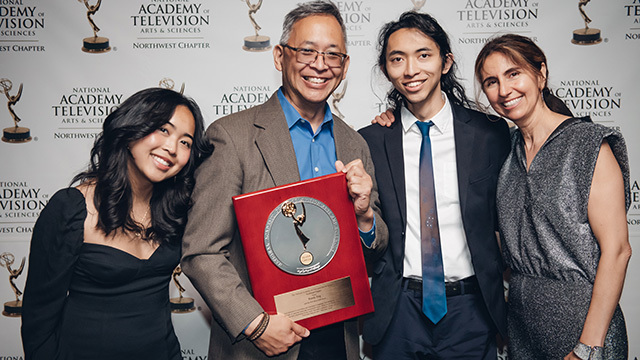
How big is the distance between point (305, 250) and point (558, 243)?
2.91 ft

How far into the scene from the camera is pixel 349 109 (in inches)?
90.1

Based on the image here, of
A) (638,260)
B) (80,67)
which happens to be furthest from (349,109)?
(638,260)

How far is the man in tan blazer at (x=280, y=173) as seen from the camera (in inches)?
51.0

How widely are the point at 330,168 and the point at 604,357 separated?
1139mm

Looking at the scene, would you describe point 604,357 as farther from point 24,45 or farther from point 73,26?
point 24,45

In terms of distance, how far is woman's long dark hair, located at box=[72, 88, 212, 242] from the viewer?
143 cm

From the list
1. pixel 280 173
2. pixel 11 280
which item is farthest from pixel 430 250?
pixel 11 280

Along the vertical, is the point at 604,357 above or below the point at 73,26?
below

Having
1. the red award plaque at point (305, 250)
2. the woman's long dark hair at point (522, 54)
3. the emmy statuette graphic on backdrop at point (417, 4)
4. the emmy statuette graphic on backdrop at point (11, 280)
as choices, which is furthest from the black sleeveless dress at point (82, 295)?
the emmy statuette graphic on backdrop at point (417, 4)

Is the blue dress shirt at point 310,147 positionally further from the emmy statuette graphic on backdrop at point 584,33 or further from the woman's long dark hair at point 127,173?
the emmy statuette graphic on backdrop at point 584,33

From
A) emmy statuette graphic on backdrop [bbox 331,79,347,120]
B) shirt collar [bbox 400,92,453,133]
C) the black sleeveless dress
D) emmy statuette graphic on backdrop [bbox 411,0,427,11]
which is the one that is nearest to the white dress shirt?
shirt collar [bbox 400,92,453,133]

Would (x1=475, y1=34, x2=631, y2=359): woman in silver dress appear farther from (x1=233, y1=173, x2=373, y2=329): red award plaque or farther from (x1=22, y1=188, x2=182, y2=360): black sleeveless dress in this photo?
(x1=22, y1=188, x2=182, y2=360): black sleeveless dress

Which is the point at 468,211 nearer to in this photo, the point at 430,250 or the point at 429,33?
the point at 430,250

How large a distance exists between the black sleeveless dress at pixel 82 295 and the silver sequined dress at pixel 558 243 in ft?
4.44
